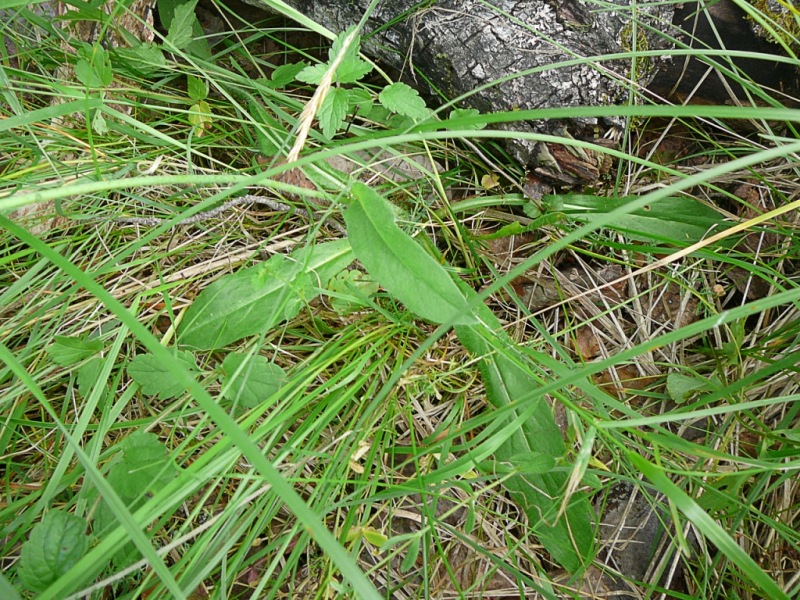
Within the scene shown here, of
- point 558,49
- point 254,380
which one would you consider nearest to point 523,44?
point 558,49

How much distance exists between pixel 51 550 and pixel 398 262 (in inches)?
27.8

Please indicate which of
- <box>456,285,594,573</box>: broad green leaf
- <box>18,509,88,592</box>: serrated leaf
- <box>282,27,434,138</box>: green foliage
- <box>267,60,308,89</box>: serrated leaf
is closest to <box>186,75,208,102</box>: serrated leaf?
<box>267,60,308,89</box>: serrated leaf

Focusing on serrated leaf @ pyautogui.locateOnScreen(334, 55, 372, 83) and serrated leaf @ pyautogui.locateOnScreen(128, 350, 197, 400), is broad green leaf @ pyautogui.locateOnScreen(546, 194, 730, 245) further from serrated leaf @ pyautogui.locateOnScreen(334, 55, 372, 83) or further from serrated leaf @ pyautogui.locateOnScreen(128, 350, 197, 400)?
serrated leaf @ pyautogui.locateOnScreen(128, 350, 197, 400)

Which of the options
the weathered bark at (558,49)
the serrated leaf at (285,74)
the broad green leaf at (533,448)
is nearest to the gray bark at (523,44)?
the weathered bark at (558,49)

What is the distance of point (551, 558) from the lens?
1222mm

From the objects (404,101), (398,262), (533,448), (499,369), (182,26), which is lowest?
(533,448)

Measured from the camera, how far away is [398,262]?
3.26 feet

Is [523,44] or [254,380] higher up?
[523,44]

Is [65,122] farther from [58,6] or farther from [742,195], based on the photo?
[742,195]

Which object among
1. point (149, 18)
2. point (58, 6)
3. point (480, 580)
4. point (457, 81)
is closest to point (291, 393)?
point (480, 580)

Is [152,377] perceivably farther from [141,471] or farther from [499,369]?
[499,369]

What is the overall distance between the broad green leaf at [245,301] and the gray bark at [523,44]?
A: 620 mm

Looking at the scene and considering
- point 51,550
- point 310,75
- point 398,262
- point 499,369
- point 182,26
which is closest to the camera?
point 51,550

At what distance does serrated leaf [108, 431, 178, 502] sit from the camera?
36.1 inches
